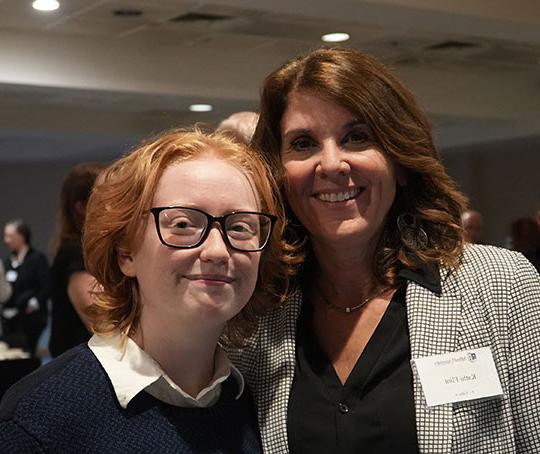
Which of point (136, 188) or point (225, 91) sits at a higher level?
point (136, 188)

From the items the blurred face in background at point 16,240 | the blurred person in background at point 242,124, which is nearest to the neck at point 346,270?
the blurred person in background at point 242,124

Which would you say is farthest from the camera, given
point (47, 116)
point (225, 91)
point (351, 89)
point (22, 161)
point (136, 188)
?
point (22, 161)

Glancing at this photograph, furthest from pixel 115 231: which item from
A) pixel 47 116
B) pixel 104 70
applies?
pixel 47 116

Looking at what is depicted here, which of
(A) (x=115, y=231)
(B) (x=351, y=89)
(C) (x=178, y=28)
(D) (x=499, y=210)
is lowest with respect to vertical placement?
(D) (x=499, y=210)

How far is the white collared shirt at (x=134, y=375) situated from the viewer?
1.40m

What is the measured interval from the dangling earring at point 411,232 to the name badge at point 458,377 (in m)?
0.24

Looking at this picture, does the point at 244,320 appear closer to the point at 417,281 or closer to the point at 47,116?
the point at 417,281

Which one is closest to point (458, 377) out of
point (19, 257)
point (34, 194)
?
point (19, 257)

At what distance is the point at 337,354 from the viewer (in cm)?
172

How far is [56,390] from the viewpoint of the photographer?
1360 mm

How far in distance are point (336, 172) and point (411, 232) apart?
217mm

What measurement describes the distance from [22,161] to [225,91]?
7.66m

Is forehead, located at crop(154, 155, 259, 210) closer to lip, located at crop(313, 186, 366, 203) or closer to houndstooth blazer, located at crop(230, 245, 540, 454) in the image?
lip, located at crop(313, 186, 366, 203)

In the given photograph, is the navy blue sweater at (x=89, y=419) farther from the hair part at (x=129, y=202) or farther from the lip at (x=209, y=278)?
the lip at (x=209, y=278)
